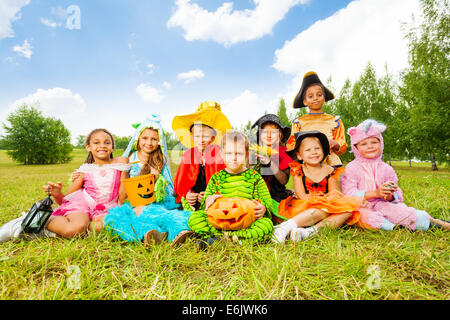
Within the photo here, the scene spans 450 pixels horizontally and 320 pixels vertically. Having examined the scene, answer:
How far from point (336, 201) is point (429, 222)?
110 centimetres

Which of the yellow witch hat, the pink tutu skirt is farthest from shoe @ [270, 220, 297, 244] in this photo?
the pink tutu skirt

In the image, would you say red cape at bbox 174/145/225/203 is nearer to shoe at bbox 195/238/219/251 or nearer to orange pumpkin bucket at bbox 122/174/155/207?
orange pumpkin bucket at bbox 122/174/155/207

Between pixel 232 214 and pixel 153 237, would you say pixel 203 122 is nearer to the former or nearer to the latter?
pixel 232 214

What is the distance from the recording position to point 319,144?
3.19m

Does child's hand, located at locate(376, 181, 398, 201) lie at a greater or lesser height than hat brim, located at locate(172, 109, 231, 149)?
lesser

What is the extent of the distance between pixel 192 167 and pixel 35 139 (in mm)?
36165

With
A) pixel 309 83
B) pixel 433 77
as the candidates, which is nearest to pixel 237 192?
pixel 309 83

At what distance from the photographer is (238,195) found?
8.87ft

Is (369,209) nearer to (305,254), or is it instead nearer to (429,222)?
(429,222)

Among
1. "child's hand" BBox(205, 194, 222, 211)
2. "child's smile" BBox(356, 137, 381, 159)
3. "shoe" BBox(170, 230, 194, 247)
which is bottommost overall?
"shoe" BBox(170, 230, 194, 247)

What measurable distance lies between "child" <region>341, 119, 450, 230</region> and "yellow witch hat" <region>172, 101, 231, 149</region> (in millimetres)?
1917

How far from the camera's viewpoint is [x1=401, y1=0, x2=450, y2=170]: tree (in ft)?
42.3

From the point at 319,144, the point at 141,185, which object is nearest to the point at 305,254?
the point at 319,144

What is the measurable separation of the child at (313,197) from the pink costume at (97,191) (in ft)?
7.44
